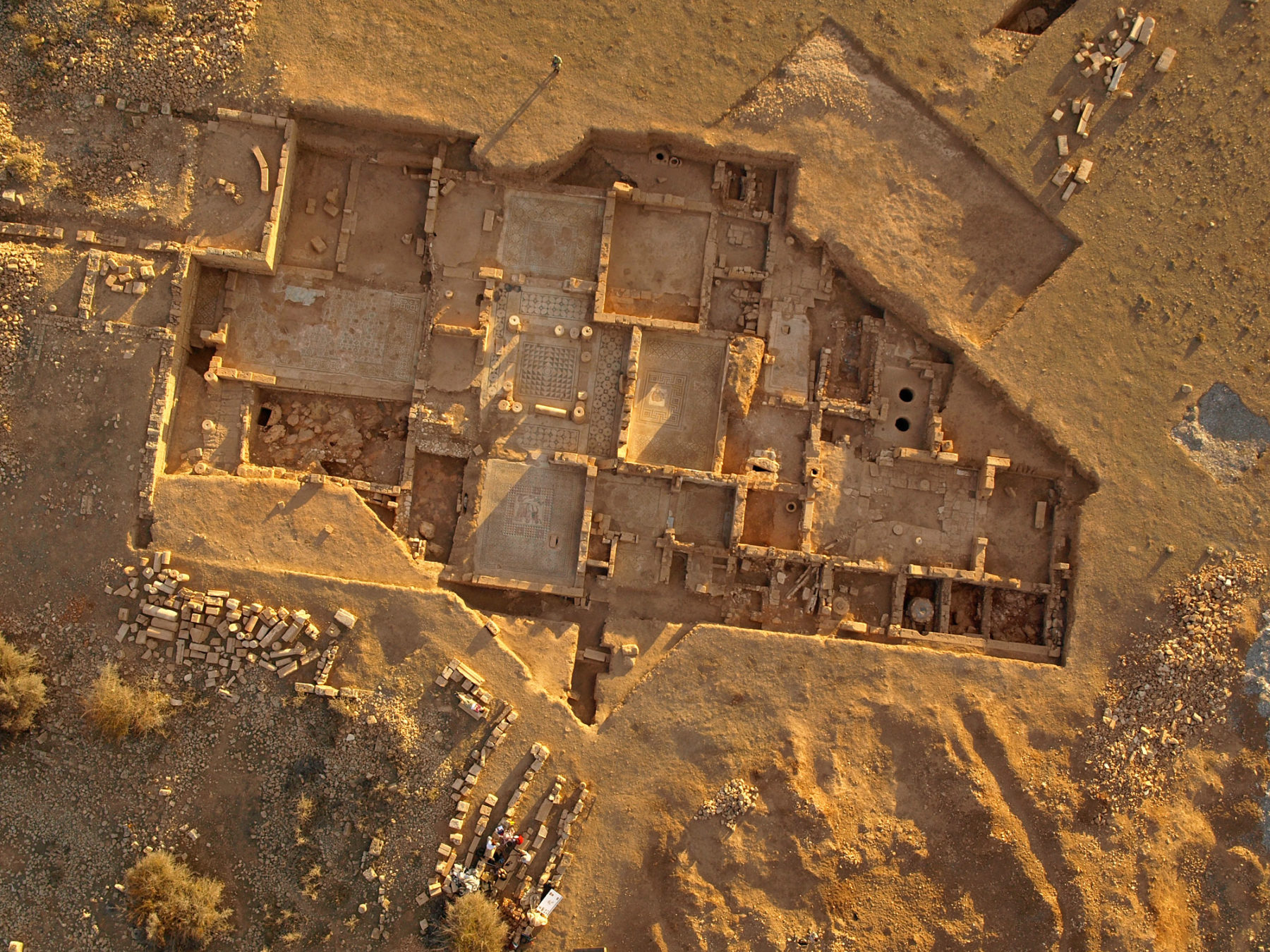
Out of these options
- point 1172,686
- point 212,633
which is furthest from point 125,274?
point 1172,686

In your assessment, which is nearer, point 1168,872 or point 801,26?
point 1168,872

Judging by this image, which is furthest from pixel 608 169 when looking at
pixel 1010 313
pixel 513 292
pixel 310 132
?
pixel 1010 313

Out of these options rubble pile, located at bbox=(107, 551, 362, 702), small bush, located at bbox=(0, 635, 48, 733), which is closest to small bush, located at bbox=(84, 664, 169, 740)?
rubble pile, located at bbox=(107, 551, 362, 702)

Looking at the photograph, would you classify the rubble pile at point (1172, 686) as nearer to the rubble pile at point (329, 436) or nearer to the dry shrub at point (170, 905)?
the rubble pile at point (329, 436)

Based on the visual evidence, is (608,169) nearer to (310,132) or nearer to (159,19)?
(310,132)

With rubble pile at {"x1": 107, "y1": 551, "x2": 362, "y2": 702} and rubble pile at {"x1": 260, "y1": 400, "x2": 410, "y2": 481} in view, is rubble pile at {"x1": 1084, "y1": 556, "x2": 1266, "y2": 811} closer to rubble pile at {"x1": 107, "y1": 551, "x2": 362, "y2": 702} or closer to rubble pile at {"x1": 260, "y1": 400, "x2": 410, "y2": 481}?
rubble pile at {"x1": 107, "y1": 551, "x2": 362, "y2": 702}

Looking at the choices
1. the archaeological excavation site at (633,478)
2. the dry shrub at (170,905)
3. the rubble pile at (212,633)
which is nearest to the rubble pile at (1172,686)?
the archaeological excavation site at (633,478)

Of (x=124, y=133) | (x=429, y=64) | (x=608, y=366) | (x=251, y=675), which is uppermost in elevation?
(x=429, y=64)
